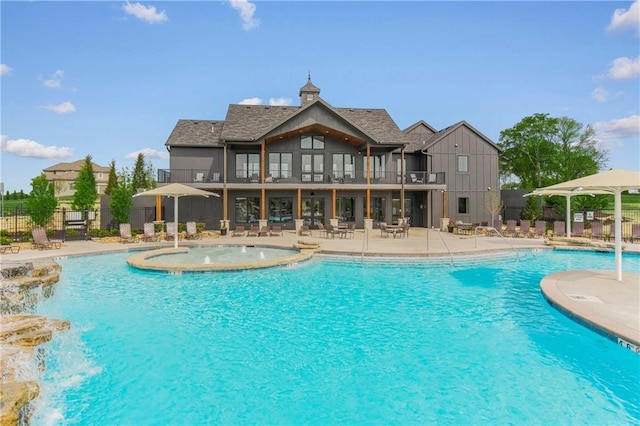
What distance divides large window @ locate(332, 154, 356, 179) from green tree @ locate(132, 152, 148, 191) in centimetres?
2742

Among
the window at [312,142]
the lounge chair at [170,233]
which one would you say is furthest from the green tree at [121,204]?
the window at [312,142]

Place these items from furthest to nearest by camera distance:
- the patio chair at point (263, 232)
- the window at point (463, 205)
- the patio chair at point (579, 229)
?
the window at point (463, 205)
the patio chair at point (263, 232)
the patio chair at point (579, 229)

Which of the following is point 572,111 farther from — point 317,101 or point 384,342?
point 384,342

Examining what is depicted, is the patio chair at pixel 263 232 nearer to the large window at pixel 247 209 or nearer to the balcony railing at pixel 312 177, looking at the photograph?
the balcony railing at pixel 312 177

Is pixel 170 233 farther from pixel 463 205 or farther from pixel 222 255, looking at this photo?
pixel 463 205

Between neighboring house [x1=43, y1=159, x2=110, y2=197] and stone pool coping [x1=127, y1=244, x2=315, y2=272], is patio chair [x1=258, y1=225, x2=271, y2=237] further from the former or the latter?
neighboring house [x1=43, y1=159, x2=110, y2=197]

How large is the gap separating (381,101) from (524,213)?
54.8 feet

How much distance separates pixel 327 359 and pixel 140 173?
44.9 meters

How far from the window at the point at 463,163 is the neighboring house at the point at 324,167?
0.25 ft

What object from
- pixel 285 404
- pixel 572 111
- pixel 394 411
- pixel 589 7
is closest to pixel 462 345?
pixel 394 411

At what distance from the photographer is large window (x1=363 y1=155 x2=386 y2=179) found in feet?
84.1

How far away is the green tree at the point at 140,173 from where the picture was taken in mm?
42000

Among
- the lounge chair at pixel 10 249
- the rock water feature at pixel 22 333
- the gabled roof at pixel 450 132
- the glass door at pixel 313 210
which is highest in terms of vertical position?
the gabled roof at pixel 450 132

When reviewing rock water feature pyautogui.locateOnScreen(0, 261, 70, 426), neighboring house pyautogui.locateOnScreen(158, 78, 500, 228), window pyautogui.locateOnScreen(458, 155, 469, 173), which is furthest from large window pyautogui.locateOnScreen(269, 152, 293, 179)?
rock water feature pyautogui.locateOnScreen(0, 261, 70, 426)
